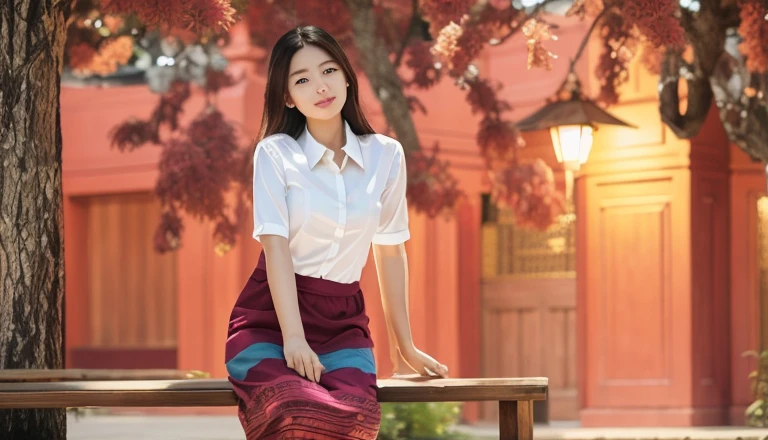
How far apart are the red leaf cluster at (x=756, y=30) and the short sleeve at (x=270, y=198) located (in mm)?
3749

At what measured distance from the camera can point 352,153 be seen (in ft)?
13.1

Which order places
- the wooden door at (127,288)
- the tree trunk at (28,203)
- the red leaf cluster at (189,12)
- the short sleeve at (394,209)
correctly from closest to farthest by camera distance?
1. the short sleeve at (394,209)
2. the tree trunk at (28,203)
3. the red leaf cluster at (189,12)
4. the wooden door at (127,288)

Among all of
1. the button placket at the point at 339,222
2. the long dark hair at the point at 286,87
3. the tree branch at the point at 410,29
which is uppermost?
the tree branch at the point at 410,29

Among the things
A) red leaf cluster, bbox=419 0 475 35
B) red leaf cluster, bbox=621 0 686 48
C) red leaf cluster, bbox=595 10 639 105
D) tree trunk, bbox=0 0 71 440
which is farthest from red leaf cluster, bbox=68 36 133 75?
red leaf cluster, bbox=621 0 686 48

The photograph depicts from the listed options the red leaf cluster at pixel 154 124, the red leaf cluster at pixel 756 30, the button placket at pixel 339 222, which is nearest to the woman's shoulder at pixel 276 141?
the button placket at pixel 339 222

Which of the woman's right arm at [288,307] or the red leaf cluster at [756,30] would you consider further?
the red leaf cluster at [756,30]

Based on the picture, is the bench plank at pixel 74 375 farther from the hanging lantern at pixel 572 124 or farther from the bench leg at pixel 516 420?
the hanging lantern at pixel 572 124

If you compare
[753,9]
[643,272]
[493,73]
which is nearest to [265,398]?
[753,9]

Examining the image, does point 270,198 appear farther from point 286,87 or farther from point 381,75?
point 381,75

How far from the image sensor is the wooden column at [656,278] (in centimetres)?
1001

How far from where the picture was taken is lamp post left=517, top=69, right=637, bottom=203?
8.48 m

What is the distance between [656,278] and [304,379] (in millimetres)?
6856

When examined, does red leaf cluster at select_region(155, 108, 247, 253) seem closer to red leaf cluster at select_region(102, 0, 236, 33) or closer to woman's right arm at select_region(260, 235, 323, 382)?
red leaf cluster at select_region(102, 0, 236, 33)

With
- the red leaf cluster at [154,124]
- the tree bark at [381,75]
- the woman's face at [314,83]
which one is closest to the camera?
the woman's face at [314,83]
